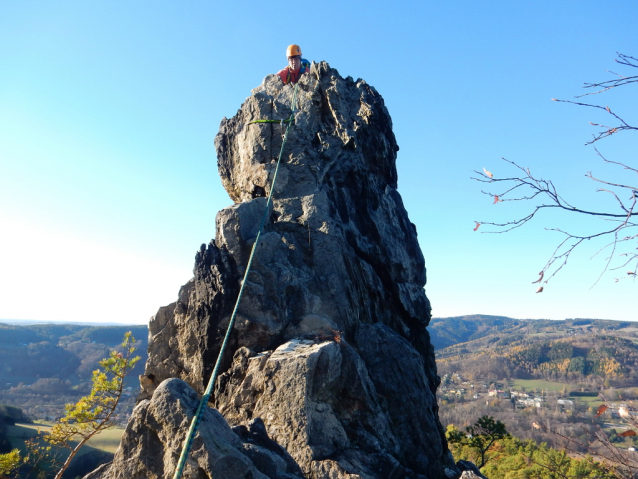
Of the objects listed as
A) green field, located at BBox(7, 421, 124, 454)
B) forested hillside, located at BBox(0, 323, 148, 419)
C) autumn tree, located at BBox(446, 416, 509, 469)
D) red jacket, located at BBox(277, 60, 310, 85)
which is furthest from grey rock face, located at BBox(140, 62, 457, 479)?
forested hillside, located at BBox(0, 323, 148, 419)

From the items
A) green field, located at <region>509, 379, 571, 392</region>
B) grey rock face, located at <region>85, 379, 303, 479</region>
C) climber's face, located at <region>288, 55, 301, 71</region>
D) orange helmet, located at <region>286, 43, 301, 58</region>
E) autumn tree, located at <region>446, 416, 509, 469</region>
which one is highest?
orange helmet, located at <region>286, 43, 301, 58</region>

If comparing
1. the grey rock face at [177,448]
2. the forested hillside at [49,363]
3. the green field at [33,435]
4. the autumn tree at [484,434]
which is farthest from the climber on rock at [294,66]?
the forested hillside at [49,363]

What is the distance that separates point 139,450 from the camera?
671 centimetres

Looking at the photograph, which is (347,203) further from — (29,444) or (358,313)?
(29,444)

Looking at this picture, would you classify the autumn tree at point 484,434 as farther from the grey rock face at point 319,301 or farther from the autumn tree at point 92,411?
the autumn tree at point 92,411

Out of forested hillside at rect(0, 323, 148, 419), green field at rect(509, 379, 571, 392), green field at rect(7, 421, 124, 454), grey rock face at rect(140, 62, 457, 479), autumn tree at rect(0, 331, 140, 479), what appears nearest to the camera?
grey rock face at rect(140, 62, 457, 479)

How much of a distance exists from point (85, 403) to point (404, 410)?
11.5m

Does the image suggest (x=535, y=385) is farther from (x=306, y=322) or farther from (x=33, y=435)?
(x=306, y=322)

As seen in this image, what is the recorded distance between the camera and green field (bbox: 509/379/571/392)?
130250 mm

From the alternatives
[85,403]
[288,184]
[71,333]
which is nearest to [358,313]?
[288,184]

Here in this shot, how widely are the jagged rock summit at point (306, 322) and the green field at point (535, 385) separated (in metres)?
136

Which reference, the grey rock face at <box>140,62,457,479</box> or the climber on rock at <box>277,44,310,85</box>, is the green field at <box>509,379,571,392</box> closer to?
the grey rock face at <box>140,62,457,479</box>

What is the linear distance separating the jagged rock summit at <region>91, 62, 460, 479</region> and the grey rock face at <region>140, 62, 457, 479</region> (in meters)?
0.05

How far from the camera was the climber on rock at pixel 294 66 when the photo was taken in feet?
64.3
